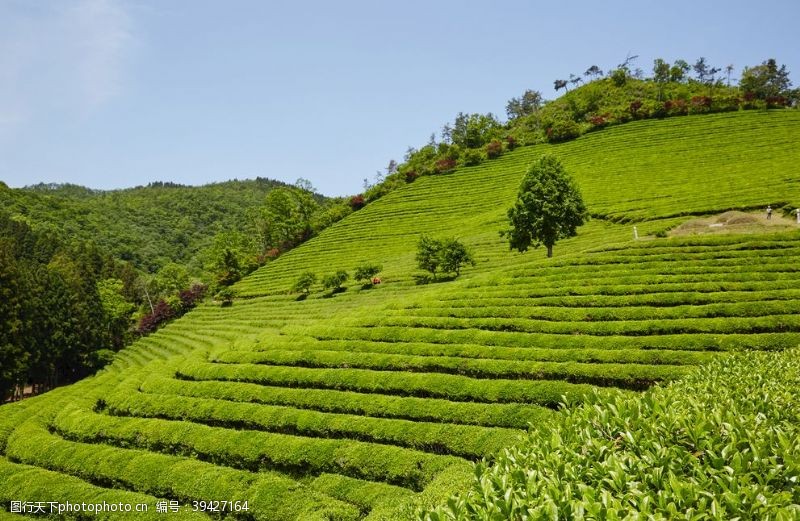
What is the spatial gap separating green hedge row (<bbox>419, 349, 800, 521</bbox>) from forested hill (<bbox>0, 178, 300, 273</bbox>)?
112197 mm

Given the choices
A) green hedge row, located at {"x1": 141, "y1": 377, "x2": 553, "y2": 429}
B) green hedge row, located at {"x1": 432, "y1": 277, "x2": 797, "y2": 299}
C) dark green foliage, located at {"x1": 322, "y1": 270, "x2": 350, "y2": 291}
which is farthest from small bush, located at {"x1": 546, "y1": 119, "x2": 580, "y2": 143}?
green hedge row, located at {"x1": 141, "y1": 377, "x2": 553, "y2": 429}

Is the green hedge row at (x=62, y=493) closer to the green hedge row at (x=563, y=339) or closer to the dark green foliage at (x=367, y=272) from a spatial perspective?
the green hedge row at (x=563, y=339)

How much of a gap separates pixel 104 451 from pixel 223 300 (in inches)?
1932

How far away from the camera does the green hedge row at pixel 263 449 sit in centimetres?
1662

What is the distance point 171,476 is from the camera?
1792cm

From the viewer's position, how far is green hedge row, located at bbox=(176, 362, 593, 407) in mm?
19284

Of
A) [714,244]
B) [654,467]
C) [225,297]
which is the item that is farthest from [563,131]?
[654,467]

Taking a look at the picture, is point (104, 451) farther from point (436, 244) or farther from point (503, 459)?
point (436, 244)

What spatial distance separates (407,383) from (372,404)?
205cm

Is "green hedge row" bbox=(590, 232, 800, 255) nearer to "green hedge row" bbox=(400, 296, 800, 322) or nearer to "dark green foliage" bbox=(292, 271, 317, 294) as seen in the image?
"green hedge row" bbox=(400, 296, 800, 322)

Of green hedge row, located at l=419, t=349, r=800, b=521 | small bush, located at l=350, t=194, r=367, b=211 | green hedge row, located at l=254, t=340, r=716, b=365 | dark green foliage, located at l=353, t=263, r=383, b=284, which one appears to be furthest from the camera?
small bush, located at l=350, t=194, r=367, b=211

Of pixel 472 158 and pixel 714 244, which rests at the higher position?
pixel 472 158

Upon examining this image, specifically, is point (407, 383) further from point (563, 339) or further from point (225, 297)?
point (225, 297)

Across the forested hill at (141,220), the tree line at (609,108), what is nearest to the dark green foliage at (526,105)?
the tree line at (609,108)
